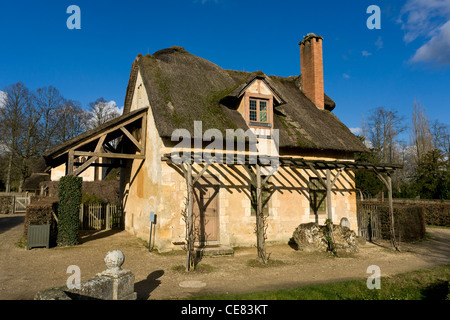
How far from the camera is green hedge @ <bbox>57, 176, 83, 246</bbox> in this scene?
1107 cm

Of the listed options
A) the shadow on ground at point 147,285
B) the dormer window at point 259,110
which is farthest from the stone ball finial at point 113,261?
the dormer window at point 259,110

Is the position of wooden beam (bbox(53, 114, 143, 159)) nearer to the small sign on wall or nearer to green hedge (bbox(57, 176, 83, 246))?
green hedge (bbox(57, 176, 83, 246))

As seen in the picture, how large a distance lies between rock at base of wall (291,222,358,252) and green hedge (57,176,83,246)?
866cm

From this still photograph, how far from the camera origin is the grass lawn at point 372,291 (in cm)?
632

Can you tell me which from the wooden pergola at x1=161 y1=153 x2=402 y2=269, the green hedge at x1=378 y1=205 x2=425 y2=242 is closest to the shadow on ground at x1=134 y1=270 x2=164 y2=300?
the wooden pergola at x1=161 y1=153 x2=402 y2=269

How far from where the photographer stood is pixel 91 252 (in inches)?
411

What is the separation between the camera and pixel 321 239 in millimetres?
11305

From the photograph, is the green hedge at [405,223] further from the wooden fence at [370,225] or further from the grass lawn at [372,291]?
the grass lawn at [372,291]

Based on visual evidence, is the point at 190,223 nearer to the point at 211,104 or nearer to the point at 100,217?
the point at 211,104

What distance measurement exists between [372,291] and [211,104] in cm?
915

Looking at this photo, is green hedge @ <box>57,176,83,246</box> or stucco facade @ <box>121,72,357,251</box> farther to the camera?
green hedge @ <box>57,176,83,246</box>

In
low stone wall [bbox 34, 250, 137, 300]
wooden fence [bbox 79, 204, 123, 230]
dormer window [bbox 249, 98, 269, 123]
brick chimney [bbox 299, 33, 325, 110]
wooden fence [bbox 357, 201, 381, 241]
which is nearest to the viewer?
low stone wall [bbox 34, 250, 137, 300]

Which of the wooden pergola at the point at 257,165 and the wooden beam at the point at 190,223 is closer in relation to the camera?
the wooden beam at the point at 190,223

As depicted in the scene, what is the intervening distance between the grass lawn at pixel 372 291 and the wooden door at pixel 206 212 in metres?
4.99
